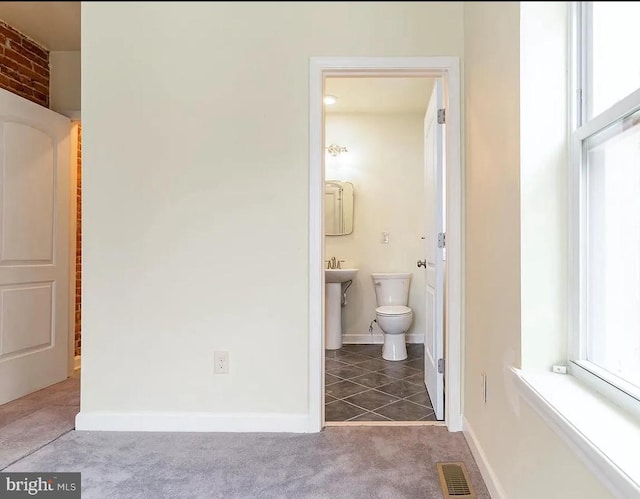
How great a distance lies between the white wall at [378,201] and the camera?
3746 mm

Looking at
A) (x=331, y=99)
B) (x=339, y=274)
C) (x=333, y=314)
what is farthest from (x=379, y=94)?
(x=333, y=314)

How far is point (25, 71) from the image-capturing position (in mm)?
2578

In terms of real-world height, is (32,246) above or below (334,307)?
above

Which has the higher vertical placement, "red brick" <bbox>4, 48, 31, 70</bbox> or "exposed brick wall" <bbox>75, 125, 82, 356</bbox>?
"red brick" <bbox>4, 48, 31, 70</bbox>

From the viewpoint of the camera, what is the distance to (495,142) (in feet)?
4.57

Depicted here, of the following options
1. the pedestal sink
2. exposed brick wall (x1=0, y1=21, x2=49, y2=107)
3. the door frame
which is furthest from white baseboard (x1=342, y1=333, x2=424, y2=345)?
exposed brick wall (x1=0, y1=21, x2=49, y2=107)

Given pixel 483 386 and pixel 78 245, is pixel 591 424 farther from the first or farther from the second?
pixel 78 245

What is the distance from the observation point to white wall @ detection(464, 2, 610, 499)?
3.17 ft

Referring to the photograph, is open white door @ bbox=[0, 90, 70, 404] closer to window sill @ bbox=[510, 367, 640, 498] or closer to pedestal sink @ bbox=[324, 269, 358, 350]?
pedestal sink @ bbox=[324, 269, 358, 350]

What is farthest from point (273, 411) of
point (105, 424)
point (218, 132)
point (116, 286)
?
point (218, 132)

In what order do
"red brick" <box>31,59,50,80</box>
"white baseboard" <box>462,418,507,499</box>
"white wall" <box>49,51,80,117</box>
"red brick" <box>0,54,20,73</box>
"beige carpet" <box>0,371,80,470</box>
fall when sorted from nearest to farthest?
"white baseboard" <box>462,418,507,499</box> → "beige carpet" <box>0,371,80,470</box> → "red brick" <box>0,54,20,73</box> → "red brick" <box>31,59,50,80</box> → "white wall" <box>49,51,80,117</box>

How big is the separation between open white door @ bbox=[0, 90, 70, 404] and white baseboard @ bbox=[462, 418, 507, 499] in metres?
2.40

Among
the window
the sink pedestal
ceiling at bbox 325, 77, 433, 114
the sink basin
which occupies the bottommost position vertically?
the sink pedestal

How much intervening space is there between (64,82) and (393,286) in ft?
9.34
